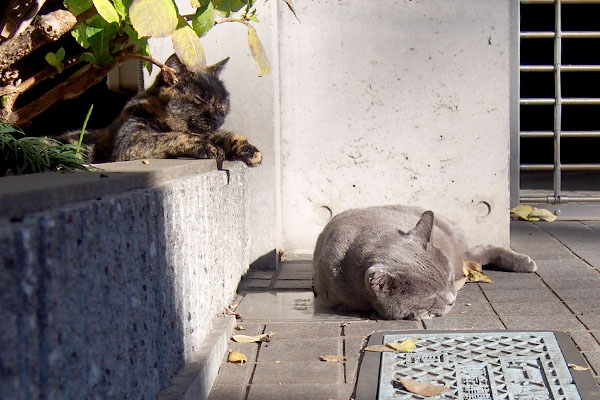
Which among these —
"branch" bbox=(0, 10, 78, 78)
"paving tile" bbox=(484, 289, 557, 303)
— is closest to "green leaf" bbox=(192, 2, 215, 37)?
"branch" bbox=(0, 10, 78, 78)

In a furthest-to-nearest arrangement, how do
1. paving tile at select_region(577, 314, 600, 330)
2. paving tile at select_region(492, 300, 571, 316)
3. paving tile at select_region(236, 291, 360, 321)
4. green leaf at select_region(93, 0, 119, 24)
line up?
1. paving tile at select_region(236, 291, 360, 321)
2. paving tile at select_region(492, 300, 571, 316)
3. paving tile at select_region(577, 314, 600, 330)
4. green leaf at select_region(93, 0, 119, 24)

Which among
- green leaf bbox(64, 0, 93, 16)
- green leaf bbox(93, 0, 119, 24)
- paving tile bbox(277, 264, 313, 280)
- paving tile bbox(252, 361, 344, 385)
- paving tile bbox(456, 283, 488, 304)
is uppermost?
green leaf bbox(64, 0, 93, 16)

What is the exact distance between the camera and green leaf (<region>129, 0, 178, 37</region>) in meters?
1.84

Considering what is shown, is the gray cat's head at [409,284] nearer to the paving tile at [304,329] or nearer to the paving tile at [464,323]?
the paving tile at [464,323]

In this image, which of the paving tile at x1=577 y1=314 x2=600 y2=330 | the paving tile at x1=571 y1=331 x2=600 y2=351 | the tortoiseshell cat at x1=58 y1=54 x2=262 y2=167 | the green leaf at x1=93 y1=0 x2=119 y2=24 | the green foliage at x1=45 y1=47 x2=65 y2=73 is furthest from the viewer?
the tortoiseshell cat at x1=58 y1=54 x2=262 y2=167

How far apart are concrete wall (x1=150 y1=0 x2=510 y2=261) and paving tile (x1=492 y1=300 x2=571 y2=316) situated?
4.44 feet

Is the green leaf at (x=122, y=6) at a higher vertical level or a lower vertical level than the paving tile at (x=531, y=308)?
higher

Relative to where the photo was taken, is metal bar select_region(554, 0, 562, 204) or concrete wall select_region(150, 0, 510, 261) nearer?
concrete wall select_region(150, 0, 510, 261)

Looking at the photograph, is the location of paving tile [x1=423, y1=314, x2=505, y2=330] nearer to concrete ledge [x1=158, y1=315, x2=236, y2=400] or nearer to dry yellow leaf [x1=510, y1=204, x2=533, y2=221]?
concrete ledge [x1=158, y1=315, x2=236, y2=400]

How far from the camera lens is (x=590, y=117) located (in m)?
10.4

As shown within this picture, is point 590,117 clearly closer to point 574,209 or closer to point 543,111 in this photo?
point 543,111

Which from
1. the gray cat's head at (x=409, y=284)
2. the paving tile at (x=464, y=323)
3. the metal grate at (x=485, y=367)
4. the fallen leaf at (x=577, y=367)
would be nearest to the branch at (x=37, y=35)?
the metal grate at (x=485, y=367)

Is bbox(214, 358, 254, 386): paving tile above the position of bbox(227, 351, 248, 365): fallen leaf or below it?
below

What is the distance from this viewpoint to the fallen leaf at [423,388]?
2.54 meters
